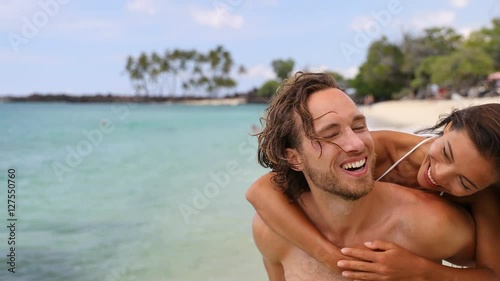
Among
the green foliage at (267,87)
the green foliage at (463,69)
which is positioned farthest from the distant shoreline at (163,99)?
the green foliage at (463,69)

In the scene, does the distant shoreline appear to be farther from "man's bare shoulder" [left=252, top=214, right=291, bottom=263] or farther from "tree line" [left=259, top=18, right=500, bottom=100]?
"man's bare shoulder" [left=252, top=214, right=291, bottom=263]

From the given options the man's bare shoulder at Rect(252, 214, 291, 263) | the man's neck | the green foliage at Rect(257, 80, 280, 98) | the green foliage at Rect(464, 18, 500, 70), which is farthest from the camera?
the green foliage at Rect(257, 80, 280, 98)

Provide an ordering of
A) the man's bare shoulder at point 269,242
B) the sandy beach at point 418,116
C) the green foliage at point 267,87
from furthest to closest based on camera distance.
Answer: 1. the green foliage at point 267,87
2. the sandy beach at point 418,116
3. the man's bare shoulder at point 269,242

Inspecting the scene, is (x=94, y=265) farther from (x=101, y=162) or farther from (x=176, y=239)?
(x=101, y=162)

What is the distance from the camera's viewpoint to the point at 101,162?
21516 mm

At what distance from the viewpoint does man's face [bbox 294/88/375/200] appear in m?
2.52

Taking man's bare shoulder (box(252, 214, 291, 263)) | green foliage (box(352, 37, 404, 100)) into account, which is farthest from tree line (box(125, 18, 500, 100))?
man's bare shoulder (box(252, 214, 291, 263))

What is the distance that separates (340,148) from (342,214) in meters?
0.38

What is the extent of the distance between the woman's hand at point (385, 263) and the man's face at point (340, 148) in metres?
0.26

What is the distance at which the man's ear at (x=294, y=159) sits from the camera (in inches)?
108

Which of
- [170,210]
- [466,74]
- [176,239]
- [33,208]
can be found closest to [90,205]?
[33,208]

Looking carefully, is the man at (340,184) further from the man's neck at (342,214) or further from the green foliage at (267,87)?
the green foliage at (267,87)

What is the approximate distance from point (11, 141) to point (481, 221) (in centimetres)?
3197

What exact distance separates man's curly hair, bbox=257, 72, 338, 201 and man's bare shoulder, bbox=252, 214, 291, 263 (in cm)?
26
